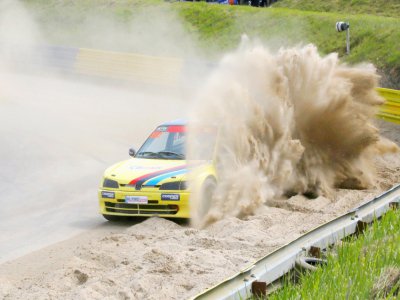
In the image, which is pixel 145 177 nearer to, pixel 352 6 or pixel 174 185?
pixel 174 185

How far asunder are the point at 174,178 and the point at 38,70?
66.6ft

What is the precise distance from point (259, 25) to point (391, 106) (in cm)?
1220

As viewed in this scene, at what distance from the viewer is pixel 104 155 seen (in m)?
19.8

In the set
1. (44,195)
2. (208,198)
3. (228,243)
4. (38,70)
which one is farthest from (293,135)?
(38,70)

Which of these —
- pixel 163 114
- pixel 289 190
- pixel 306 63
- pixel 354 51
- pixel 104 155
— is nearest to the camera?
pixel 289 190

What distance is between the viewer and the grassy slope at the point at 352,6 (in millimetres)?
32656

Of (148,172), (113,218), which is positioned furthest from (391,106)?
(113,218)

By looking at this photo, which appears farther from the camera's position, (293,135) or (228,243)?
(293,135)

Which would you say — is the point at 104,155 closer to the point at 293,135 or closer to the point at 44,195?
the point at 44,195

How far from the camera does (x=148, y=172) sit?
13016 mm

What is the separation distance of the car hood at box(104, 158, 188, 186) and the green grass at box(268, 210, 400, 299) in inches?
182

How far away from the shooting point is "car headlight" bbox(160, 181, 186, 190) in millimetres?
12664

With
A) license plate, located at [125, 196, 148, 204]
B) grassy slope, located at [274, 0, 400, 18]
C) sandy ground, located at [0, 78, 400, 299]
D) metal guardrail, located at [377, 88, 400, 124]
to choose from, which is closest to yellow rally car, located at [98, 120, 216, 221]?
license plate, located at [125, 196, 148, 204]

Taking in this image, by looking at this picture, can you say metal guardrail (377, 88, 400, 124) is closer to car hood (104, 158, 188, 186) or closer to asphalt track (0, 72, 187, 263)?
asphalt track (0, 72, 187, 263)
